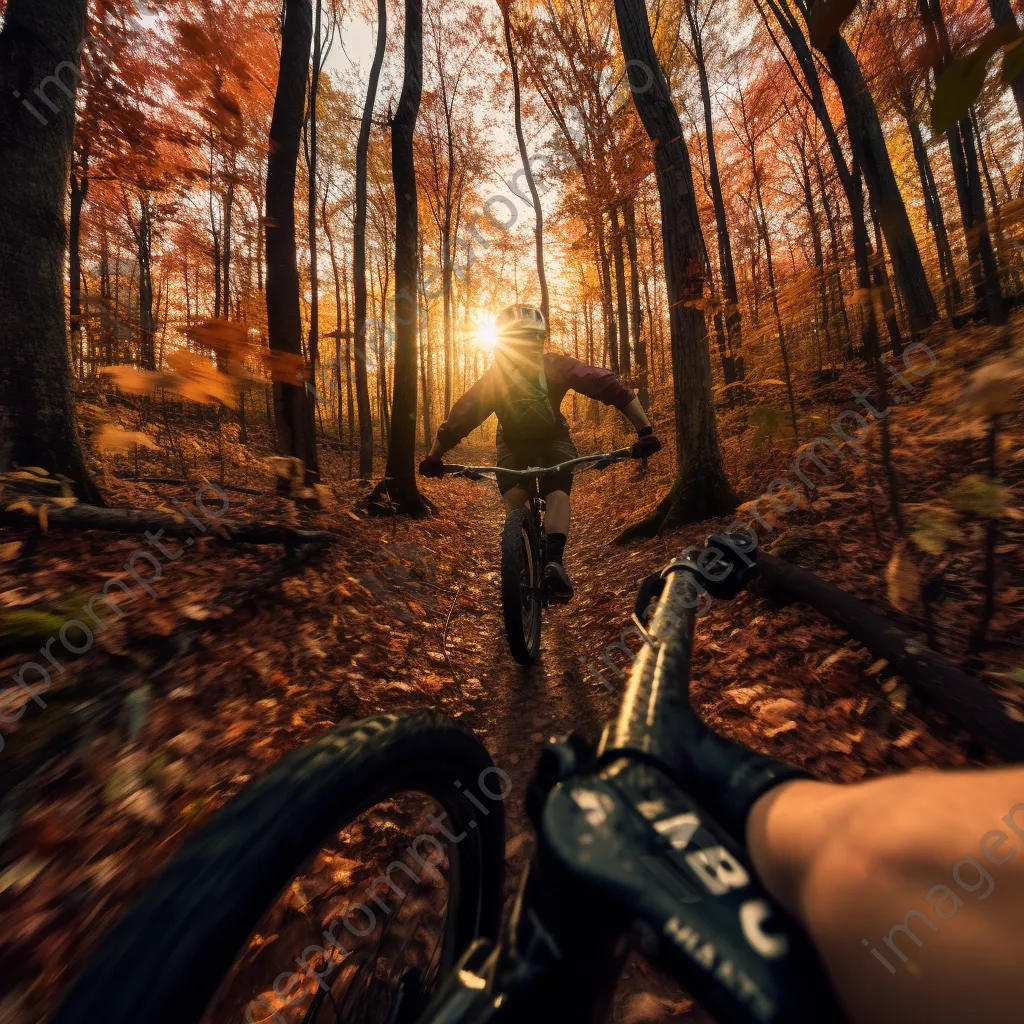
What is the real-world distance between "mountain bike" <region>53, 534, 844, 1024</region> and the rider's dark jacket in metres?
2.94

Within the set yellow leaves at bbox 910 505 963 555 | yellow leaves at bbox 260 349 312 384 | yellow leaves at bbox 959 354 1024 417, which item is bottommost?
yellow leaves at bbox 910 505 963 555

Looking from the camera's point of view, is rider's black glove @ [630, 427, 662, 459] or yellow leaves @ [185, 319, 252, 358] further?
rider's black glove @ [630, 427, 662, 459]

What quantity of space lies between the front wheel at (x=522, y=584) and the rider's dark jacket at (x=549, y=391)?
0.94 metres

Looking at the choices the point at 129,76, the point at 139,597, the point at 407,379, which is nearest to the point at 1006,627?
the point at 139,597

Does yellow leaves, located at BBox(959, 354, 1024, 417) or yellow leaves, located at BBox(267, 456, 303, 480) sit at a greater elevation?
yellow leaves, located at BBox(267, 456, 303, 480)

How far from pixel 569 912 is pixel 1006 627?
3026 millimetres

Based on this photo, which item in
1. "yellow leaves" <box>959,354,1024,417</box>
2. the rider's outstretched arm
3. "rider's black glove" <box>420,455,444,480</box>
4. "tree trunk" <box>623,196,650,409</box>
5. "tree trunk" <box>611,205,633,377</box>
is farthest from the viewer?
"tree trunk" <box>611,205,633,377</box>

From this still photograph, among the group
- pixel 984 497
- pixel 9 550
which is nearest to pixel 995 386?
pixel 984 497

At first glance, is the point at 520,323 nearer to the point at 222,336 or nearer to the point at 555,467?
the point at 555,467

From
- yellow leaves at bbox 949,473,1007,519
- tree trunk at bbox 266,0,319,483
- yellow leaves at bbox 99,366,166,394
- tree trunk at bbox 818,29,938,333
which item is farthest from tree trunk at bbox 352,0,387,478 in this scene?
Result: yellow leaves at bbox 949,473,1007,519

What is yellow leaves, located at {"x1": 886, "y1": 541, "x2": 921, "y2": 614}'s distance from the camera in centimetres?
259

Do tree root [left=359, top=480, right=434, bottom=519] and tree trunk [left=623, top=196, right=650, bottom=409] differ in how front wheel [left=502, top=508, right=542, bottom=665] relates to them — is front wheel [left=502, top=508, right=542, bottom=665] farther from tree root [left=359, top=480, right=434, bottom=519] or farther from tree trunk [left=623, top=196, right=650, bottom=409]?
tree trunk [left=623, top=196, right=650, bottom=409]

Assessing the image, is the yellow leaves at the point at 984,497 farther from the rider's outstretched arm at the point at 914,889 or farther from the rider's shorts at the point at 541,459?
the rider's shorts at the point at 541,459

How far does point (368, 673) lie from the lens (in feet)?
10.7
